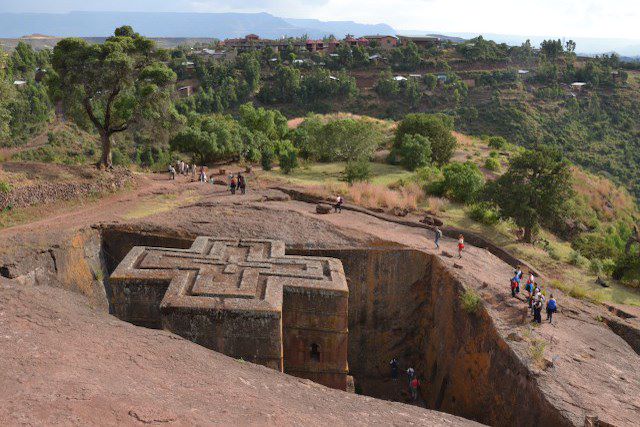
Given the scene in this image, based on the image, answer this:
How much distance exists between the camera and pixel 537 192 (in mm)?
20547

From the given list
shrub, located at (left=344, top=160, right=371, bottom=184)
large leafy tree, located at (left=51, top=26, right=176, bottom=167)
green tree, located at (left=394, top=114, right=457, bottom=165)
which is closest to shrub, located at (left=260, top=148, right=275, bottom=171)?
shrub, located at (left=344, top=160, right=371, bottom=184)

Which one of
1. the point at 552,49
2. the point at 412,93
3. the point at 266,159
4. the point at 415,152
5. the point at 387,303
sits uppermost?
the point at 552,49

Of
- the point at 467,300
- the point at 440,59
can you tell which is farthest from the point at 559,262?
the point at 440,59

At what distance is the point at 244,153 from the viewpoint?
31375 millimetres

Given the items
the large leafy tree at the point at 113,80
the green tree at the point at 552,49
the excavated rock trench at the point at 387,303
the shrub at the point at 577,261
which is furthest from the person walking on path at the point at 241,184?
the green tree at the point at 552,49

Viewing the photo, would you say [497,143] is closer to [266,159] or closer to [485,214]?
[485,214]

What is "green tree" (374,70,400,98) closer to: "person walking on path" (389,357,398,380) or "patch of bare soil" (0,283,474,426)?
"person walking on path" (389,357,398,380)

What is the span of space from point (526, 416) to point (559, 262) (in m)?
10.6

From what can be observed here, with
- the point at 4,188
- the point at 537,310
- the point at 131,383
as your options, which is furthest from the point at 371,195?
the point at 131,383

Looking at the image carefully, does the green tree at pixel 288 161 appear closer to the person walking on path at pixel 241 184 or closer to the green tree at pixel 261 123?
the person walking on path at pixel 241 184

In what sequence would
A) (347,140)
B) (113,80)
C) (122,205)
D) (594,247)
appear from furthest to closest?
(347,140) < (594,247) < (113,80) < (122,205)

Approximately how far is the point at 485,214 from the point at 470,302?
30.2 feet

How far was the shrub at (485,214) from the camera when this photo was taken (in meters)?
22.1

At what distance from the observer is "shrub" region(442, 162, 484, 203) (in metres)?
24.2
